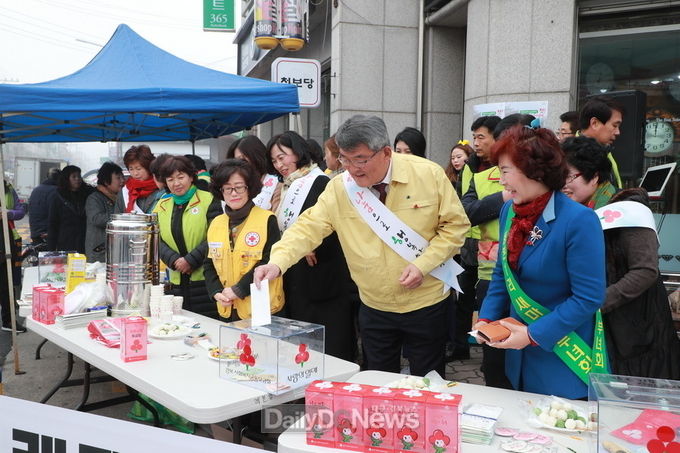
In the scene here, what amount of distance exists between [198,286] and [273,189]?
2.69ft

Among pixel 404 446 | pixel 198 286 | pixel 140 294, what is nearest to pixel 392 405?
pixel 404 446

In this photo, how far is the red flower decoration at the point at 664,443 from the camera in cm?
134

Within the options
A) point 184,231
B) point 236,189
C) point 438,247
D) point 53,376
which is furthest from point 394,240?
point 53,376

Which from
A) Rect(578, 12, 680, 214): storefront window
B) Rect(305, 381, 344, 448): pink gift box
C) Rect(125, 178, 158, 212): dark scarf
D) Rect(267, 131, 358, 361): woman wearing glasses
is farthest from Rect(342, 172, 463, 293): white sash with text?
Rect(578, 12, 680, 214): storefront window

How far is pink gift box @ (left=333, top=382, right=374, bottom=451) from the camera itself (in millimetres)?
1570

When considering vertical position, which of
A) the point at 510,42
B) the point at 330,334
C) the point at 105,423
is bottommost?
the point at 330,334

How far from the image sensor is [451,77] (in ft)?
29.2

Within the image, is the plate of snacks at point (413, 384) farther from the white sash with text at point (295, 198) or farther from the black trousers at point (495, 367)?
the white sash with text at point (295, 198)

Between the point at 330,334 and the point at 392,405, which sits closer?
the point at 392,405

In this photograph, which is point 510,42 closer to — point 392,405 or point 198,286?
point 198,286

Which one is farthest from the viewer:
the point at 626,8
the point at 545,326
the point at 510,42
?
the point at 510,42

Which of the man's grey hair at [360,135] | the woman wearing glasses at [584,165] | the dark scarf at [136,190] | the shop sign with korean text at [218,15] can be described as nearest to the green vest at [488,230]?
the woman wearing glasses at [584,165]

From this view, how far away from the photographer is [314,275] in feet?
10.8

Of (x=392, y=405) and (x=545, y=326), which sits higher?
(x=545, y=326)
